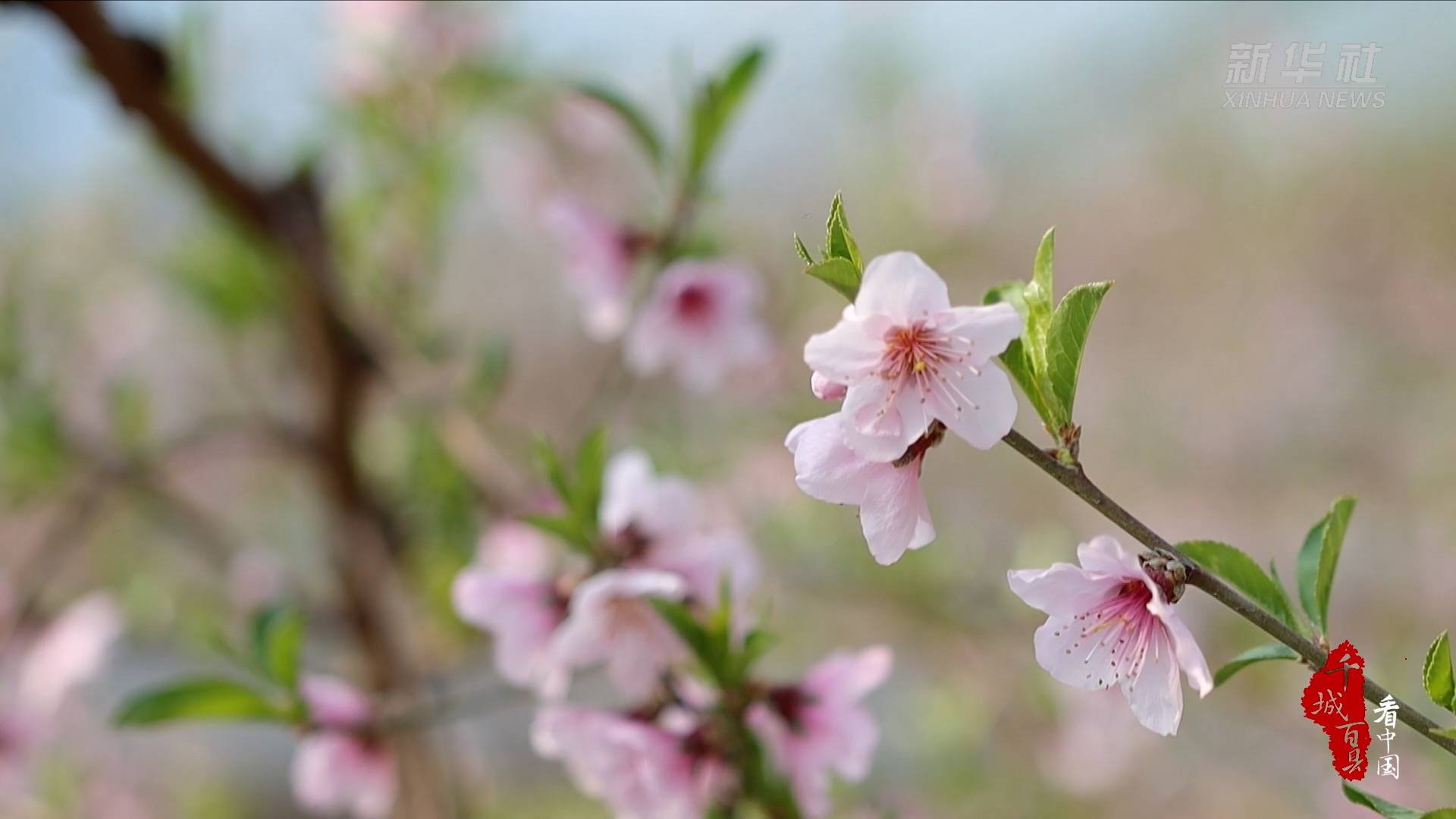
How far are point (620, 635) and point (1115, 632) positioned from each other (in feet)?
0.76

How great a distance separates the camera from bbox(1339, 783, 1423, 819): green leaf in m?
0.33

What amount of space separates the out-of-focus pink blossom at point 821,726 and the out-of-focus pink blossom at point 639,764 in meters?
0.03

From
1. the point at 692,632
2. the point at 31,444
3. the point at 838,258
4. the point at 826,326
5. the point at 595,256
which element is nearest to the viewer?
the point at 838,258

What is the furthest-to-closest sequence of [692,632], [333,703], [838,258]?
[333,703], [692,632], [838,258]

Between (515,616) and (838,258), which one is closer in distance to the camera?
(838,258)

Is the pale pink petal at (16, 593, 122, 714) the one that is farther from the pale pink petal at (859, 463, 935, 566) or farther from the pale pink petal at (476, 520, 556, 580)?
the pale pink petal at (859, 463, 935, 566)

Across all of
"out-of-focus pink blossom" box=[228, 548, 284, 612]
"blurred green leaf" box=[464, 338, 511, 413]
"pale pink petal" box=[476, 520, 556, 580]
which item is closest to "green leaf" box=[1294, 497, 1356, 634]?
"pale pink petal" box=[476, 520, 556, 580]

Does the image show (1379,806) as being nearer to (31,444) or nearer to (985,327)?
(985,327)

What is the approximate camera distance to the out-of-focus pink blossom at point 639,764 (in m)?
0.48

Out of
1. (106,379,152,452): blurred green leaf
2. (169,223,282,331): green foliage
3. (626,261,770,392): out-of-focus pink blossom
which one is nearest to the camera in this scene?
(626,261,770,392): out-of-focus pink blossom

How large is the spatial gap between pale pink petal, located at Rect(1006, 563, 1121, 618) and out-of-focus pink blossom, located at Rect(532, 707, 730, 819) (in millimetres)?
201

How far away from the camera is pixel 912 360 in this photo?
1.17ft

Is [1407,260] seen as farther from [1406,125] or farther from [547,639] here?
[547,639]

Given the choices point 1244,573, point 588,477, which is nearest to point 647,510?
point 588,477
